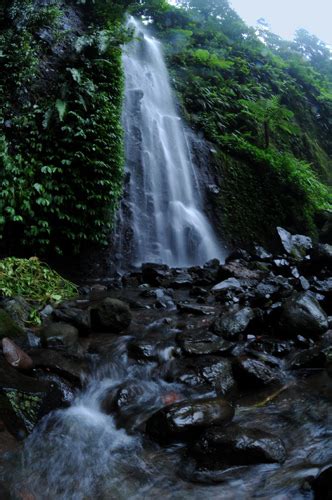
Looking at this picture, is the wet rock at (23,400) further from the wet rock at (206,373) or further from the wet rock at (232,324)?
the wet rock at (232,324)

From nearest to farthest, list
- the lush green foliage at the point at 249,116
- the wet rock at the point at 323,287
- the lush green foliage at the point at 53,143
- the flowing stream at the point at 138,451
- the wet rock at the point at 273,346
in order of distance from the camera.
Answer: the flowing stream at the point at 138,451 → the wet rock at the point at 273,346 → the wet rock at the point at 323,287 → the lush green foliage at the point at 53,143 → the lush green foliage at the point at 249,116

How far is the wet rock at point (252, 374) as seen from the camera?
321 centimetres

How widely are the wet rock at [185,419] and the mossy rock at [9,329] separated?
1792 mm

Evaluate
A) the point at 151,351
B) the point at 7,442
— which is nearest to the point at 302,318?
the point at 151,351

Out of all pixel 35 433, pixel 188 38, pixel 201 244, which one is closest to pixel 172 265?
pixel 201 244

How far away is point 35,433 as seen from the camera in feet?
8.52

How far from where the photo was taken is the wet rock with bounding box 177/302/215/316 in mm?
5086

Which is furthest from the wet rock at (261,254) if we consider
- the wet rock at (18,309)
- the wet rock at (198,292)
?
the wet rock at (18,309)

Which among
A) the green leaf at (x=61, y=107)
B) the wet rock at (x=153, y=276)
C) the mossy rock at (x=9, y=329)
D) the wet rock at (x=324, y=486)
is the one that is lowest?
the wet rock at (x=153, y=276)

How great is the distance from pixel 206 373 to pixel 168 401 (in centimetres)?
44

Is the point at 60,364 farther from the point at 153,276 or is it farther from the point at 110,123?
the point at 110,123

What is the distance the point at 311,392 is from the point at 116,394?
167cm

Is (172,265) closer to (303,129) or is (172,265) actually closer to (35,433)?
(35,433)

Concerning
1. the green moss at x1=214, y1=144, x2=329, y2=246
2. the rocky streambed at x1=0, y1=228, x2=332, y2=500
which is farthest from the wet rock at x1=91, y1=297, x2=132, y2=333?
the green moss at x1=214, y1=144, x2=329, y2=246
